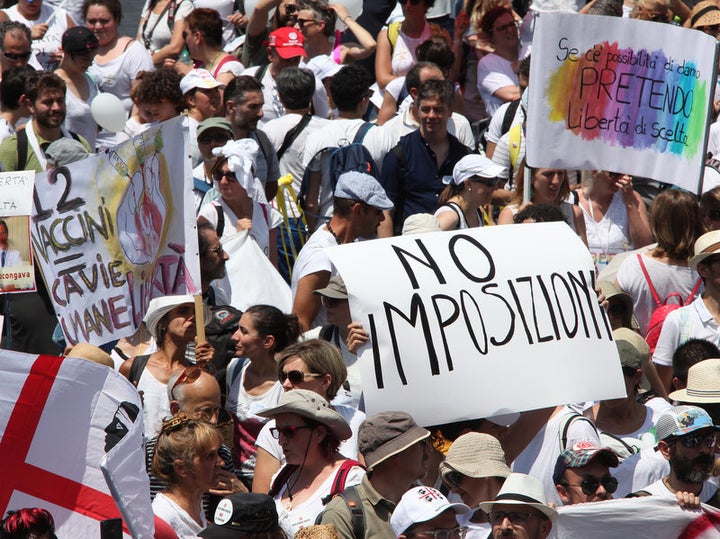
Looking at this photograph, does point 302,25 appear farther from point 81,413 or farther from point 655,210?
point 81,413

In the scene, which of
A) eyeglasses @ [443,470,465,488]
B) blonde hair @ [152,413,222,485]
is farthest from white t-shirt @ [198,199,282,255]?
eyeglasses @ [443,470,465,488]

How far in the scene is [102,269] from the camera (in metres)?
6.68

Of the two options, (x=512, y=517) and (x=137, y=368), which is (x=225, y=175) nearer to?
(x=137, y=368)

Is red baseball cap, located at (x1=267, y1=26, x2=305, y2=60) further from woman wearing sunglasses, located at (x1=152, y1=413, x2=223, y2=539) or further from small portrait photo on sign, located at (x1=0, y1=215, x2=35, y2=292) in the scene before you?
woman wearing sunglasses, located at (x1=152, y1=413, x2=223, y2=539)

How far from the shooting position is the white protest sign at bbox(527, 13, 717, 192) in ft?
25.9

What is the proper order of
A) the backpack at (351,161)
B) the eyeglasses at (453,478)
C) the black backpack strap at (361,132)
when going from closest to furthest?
the eyeglasses at (453,478)
the backpack at (351,161)
the black backpack strap at (361,132)

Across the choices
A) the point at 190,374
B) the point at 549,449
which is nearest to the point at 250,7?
the point at 190,374

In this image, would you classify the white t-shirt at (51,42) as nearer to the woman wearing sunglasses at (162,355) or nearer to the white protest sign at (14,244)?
the white protest sign at (14,244)

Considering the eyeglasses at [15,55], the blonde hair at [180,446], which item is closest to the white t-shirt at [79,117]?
the eyeglasses at [15,55]

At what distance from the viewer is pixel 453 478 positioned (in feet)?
16.9

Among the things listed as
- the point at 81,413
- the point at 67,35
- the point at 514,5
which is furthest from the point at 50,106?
the point at 514,5

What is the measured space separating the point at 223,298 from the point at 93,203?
0.95m

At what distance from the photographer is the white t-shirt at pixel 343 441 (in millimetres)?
5691

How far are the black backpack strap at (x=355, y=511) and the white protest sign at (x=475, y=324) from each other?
26.5 inches
